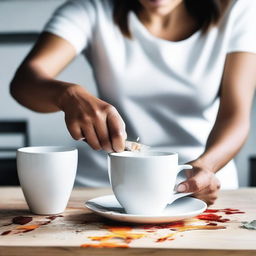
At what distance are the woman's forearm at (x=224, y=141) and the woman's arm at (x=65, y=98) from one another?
30 cm

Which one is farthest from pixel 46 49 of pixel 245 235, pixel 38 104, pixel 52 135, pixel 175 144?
pixel 52 135

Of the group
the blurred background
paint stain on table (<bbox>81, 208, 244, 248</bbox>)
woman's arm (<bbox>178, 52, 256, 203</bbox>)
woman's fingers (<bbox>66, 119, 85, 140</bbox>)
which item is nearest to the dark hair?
woman's arm (<bbox>178, 52, 256, 203</bbox>)

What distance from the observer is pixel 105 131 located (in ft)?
2.48

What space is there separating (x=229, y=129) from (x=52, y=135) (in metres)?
1.25

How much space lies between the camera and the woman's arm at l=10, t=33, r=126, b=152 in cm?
76

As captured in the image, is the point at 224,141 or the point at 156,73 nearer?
the point at 224,141

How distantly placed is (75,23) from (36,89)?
1.05ft

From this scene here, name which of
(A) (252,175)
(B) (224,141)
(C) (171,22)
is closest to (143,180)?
(B) (224,141)

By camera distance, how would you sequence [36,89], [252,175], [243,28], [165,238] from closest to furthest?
[165,238]
[36,89]
[243,28]
[252,175]

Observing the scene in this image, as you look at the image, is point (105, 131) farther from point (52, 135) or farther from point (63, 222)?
point (52, 135)

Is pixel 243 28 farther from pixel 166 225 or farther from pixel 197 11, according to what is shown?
pixel 166 225

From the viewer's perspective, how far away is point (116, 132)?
2.42 ft

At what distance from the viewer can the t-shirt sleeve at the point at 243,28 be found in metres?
1.26

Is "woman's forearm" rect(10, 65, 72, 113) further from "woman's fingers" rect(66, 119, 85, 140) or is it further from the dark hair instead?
the dark hair
